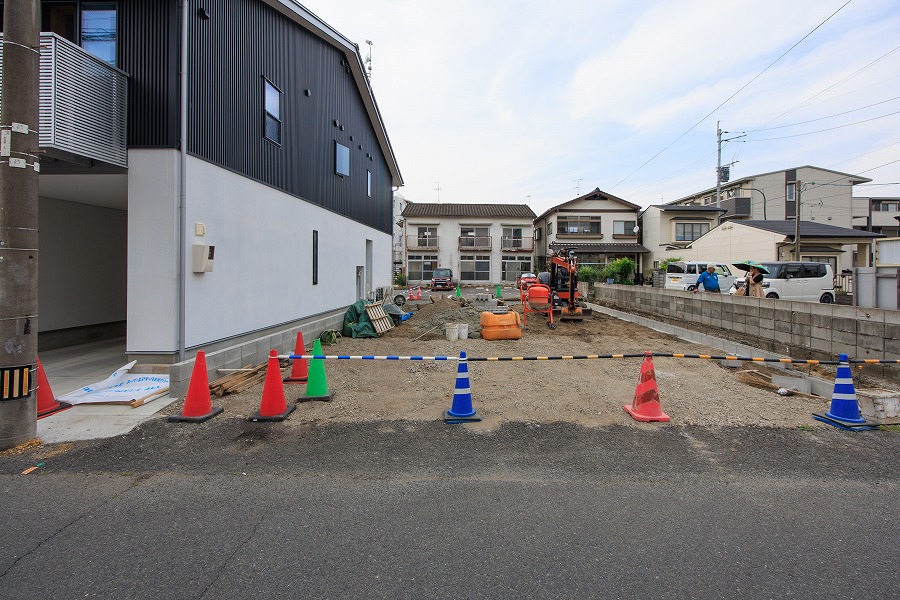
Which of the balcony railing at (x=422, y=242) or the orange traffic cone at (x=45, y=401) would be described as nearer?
the orange traffic cone at (x=45, y=401)

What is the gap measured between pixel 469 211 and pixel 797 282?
29.0 m

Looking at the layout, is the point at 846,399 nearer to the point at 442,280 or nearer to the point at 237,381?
the point at 237,381

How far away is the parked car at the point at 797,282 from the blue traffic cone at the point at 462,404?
17.2 metres

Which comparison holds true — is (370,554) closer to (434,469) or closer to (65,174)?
(434,469)

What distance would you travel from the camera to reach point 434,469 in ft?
13.6

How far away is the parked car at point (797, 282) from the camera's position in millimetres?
18500

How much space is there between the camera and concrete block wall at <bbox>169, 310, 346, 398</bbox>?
616cm

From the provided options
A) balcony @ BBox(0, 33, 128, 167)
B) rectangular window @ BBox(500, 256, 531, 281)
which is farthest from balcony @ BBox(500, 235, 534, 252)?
balcony @ BBox(0, 33, 128, 167)

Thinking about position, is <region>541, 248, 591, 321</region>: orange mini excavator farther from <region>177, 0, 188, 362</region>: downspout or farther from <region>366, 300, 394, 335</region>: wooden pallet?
<region>177, 0, 188, 362</region>: downspout

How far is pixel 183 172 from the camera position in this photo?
259 inches

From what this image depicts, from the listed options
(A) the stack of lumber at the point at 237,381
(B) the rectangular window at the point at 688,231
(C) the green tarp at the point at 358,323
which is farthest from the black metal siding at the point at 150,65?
(B) the rectangular window at the point at 688,231

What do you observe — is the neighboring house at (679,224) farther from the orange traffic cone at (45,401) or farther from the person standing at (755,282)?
the orange traffic cone at (45,401)

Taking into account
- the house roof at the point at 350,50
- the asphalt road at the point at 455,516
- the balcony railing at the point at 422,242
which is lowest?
the asphalt road at the point at 455,516

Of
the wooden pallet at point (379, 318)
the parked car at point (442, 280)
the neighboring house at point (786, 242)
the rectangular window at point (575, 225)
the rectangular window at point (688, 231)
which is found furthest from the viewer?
the rectangular window at point (575, 225)
